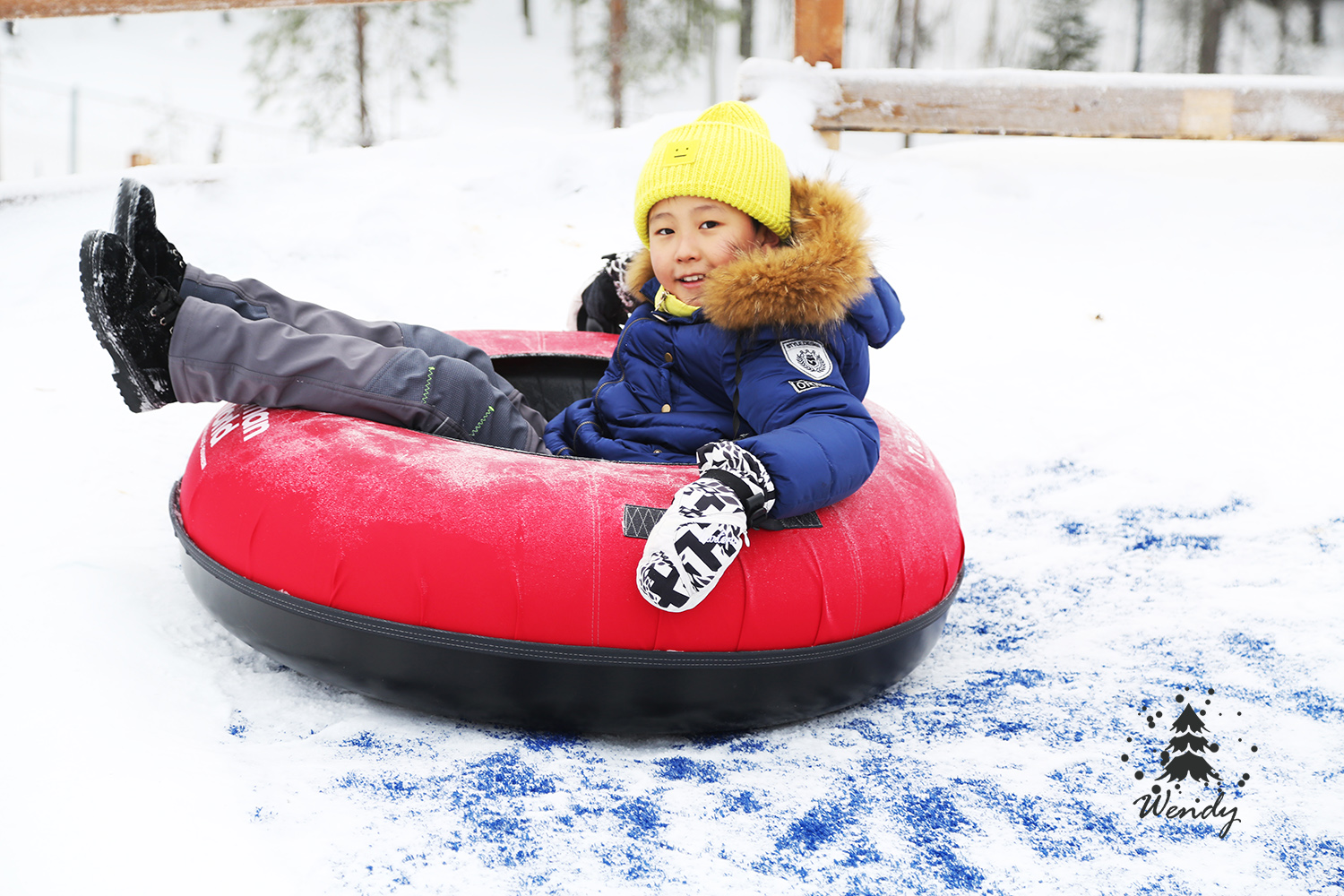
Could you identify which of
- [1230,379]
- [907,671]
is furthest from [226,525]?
[1230,379]

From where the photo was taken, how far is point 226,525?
6.75ft

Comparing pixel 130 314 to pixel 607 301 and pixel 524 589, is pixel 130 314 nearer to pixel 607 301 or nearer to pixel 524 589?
pixel 524 589

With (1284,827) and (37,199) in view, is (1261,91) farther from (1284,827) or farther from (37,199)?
(37,199)

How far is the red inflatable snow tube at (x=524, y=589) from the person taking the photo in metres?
1.85

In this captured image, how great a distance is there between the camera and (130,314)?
2.11 metres

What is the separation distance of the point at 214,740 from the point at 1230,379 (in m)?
3.63

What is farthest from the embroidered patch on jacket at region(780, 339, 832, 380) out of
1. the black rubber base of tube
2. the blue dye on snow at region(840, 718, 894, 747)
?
the blue dye on snow at region(840, 718, 894, 747)

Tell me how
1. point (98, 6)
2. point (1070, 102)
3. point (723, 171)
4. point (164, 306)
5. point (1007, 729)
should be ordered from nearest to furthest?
1. point (1007, 729)
2. point (164, 306)
3. point (723, 171)
4. point (98, 6)
5. point (1070, 102)

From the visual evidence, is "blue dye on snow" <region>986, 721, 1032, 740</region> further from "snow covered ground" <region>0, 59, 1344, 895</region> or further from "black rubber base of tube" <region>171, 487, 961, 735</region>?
"black rubber base of tube" <region>171, 487, 961, 735</region>

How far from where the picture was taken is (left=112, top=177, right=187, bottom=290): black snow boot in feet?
7.23

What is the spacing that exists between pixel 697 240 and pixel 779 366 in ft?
1.35

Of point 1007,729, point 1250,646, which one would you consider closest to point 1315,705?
point 1250,646

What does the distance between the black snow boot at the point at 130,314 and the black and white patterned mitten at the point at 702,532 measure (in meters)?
1.13

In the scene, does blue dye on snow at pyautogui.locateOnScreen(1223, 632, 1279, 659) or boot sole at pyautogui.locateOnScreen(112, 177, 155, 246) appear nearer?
boot sole at pyautogui.locateOnScreen(112, 177, 155, 246)
